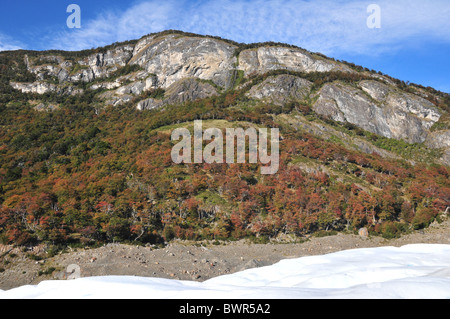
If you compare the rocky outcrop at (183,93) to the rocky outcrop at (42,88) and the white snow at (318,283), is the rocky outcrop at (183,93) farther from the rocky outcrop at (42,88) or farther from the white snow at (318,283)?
the white snow at (318,283)

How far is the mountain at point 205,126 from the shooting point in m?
23.7

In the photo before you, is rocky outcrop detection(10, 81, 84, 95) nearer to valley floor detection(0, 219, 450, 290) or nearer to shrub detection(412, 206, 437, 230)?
valley floor detection(0, 219, 450, 290)

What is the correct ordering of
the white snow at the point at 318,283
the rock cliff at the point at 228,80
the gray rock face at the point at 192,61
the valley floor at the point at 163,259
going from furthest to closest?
1. the gray rock face at the point at 192,61
2. the rock cliff at the point at 228,80
3. the valley floor at the point at 163,259
4. the white snow at the point at 318,283

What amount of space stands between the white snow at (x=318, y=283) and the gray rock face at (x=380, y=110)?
214 ft

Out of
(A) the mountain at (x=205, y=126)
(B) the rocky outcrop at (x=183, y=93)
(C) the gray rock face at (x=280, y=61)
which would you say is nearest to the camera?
(A) the mountain at (x=205, y=126)

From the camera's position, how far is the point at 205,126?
50.6 meters

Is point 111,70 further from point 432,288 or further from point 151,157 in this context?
point 432,288

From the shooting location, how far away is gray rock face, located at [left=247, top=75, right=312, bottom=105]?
7156cm

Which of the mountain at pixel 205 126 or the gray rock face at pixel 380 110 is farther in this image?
the gray rock face at pixel 380 110

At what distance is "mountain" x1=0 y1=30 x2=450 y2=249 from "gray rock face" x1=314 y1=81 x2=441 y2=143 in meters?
0.37

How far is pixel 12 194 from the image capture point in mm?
28016

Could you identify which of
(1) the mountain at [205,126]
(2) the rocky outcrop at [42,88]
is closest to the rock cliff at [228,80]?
(2) the rocky outcrop at [42,88]

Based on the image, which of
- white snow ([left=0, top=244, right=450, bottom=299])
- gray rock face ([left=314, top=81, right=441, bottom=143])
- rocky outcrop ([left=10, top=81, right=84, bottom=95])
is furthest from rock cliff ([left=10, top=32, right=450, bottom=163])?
white snow ([left=0, top=244, right=450, bottom=299])

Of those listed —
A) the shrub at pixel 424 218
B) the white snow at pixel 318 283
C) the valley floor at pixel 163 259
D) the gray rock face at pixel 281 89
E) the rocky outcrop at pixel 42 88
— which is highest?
the rocky outcrop at pixel 42 88
